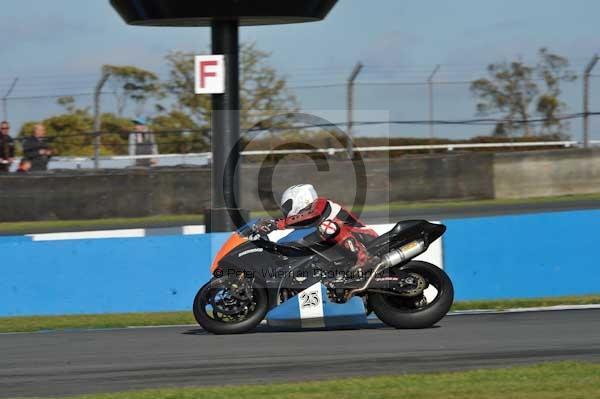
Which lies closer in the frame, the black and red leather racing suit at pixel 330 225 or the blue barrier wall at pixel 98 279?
the black and red leather racing suit at pixel 330 225

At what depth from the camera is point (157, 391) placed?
6.70 m

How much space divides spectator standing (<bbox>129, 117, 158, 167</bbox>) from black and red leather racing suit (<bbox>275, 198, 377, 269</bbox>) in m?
11.7

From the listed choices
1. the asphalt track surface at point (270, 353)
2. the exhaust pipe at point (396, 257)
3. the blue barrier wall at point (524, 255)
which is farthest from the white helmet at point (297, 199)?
the blue barrier wall at point (524, 255)

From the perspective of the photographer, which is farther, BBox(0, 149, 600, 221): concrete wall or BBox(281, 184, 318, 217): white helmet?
BBox(0, 149, 600, 221): concrete wall

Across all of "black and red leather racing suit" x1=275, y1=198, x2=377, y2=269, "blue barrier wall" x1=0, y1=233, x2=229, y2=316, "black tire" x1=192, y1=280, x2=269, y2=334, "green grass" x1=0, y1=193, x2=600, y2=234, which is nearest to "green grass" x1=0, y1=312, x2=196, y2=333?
"blue barrier wall" x1=0, y1=233, x2=229, y2=316

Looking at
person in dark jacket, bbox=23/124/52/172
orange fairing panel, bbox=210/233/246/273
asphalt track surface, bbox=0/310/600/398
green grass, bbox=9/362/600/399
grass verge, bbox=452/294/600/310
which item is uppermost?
person in dark jacket, bbox=23/124/52/172

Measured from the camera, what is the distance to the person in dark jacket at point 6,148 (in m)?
18.0

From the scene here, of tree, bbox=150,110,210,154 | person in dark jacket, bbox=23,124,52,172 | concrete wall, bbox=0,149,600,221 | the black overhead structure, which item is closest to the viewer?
the black overhead structure

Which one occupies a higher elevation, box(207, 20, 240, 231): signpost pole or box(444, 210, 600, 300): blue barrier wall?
box(207, 20, 240, 231): signpost pole

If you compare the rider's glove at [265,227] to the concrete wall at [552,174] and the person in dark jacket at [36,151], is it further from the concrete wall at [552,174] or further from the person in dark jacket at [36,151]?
the concrete wall at [552,174]

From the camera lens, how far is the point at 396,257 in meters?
9.03

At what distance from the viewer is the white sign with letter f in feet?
42.5

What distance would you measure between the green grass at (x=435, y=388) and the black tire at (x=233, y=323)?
2.39 meters

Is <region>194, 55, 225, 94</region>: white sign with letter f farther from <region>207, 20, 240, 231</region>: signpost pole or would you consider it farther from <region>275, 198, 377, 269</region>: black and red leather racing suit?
<region>275, 198, 377, 269</region>: black and red leather racing suit
